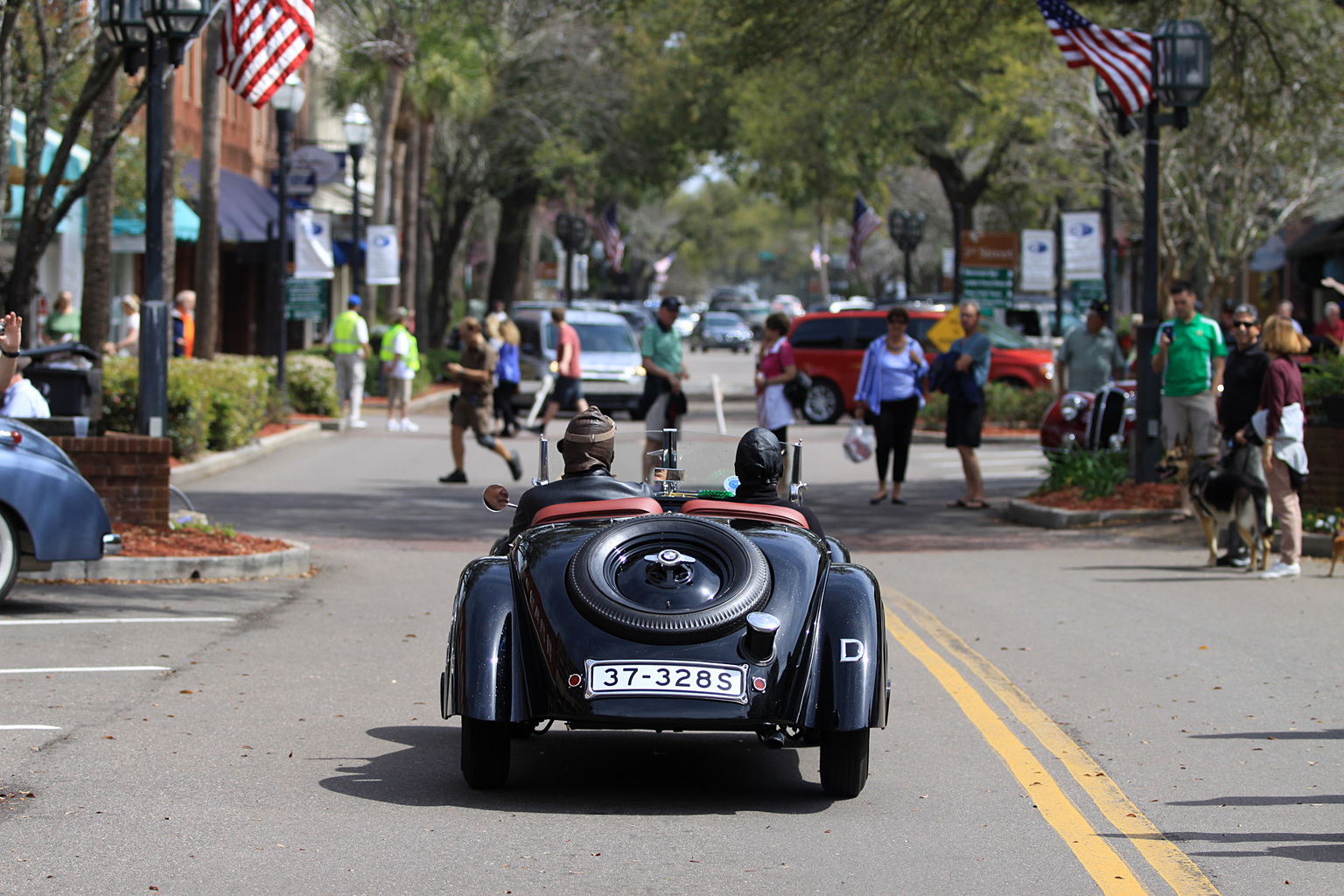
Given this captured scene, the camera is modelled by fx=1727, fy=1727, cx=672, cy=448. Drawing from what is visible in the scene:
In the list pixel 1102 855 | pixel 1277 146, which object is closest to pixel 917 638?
pixel 1102 855

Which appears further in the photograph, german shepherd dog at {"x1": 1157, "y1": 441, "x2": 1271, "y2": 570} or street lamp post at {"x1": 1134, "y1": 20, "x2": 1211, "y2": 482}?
street lamp post at {"x1": 1134, "y1": 20, "x2": 1211, "y2": 482}

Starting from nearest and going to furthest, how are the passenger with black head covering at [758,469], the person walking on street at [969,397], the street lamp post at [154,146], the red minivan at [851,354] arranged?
1. the passenger with black head covering at [758,469]
2. the street lamp post at [154,146]
3. the person walking on street at [969,397]
4. the red minivan at [851,354]

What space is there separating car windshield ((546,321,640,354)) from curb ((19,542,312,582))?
1865cm

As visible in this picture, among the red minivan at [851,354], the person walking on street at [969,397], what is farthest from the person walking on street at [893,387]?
the red minivan at [851,354]

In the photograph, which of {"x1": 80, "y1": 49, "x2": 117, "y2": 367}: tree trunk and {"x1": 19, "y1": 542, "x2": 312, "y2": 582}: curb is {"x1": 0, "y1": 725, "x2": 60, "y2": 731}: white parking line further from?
{"x1": 80, "y1": 49, "x2": 117, "y2": 367}: tree trunk

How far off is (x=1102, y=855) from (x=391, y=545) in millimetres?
9460

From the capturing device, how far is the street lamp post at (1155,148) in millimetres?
16359

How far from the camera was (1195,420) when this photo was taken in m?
14.6

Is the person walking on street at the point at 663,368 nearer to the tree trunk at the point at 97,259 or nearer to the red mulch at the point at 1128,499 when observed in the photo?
the red mulch at the point at 1128,499

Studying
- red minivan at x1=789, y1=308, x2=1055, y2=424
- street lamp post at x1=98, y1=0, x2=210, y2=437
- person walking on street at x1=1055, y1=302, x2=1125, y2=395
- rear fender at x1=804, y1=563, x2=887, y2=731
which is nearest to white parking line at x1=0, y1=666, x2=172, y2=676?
rear fender at x1=804, y1=563, x2=887, y2=731

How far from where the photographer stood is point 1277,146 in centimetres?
3133

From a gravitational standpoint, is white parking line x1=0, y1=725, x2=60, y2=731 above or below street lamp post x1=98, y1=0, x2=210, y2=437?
below

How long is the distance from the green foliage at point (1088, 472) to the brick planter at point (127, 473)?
8.64m

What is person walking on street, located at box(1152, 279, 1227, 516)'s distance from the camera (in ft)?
47.5
